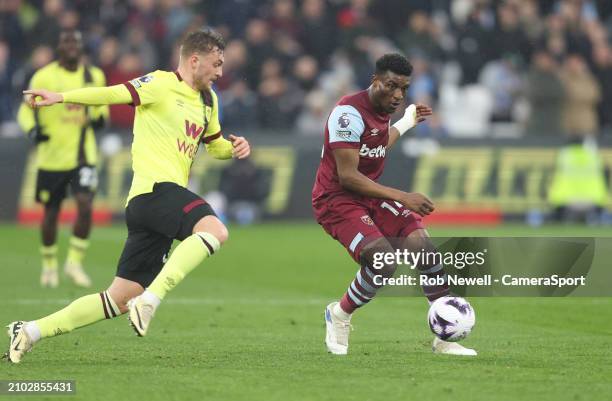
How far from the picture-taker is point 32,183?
70.5ft

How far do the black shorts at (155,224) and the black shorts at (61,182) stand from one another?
5697 millimetres

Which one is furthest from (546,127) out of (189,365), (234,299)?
(189,365)

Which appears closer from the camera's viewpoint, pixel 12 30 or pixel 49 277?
pixel 49 277

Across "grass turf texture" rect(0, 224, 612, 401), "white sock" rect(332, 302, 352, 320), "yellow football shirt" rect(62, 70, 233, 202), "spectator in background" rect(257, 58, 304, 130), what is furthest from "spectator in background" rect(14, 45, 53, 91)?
"white sock" rect(332, 302, 352, 320)

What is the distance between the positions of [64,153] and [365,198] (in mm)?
5852

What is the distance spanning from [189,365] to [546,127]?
55.8 feet

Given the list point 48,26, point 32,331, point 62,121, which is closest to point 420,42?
point 48,26

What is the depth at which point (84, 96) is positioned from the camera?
8.12 meters

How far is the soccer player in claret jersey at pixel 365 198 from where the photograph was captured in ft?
28.6

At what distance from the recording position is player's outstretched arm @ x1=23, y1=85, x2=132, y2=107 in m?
7.95

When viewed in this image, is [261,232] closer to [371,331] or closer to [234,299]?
[234,299]

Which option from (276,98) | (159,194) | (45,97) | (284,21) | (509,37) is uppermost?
(509,37)

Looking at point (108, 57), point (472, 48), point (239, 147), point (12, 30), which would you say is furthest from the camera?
point (472, 48)

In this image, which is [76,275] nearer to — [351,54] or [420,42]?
[351,54]
